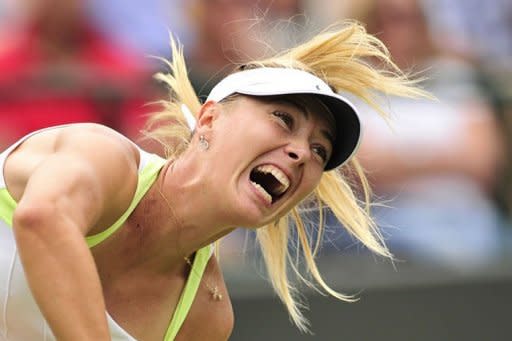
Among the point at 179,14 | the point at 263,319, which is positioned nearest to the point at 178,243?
the point at 263,319

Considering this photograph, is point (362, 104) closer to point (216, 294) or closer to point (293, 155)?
point (216, 294)

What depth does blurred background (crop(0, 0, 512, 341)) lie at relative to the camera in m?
6.29

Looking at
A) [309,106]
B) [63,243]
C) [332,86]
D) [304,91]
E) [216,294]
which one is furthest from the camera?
[216,294]

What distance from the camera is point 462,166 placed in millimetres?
6934

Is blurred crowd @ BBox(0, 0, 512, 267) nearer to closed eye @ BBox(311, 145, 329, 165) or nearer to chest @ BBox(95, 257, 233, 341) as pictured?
chest @ BBox(95, 257, 233, 341)

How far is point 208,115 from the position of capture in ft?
12.4

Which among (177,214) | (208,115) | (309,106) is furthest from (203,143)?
(309,106)

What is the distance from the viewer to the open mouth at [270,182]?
3604 mm

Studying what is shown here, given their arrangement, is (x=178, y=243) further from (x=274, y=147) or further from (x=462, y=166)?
(x=462, y=166)

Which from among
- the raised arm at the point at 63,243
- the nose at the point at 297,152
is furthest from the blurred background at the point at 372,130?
the raised arm at the point at 63,243

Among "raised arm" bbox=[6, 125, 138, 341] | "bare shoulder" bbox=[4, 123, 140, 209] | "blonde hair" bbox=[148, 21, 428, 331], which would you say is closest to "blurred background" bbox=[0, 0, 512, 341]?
"blonde hair" bbox=[148, 21, 428, 331]

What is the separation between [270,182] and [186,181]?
10.1 inches

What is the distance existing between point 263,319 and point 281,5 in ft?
6.74

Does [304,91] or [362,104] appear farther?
[362,104]
